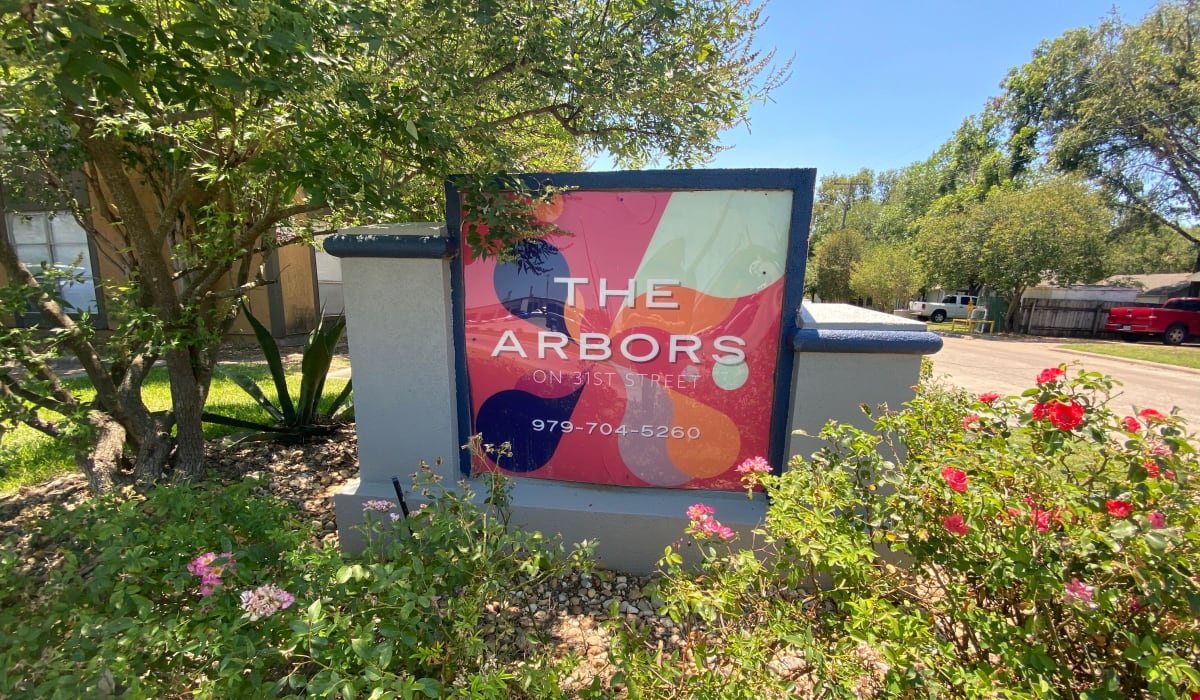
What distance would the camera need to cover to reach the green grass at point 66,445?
3.30 meters

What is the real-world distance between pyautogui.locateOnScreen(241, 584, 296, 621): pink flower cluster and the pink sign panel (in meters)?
1.46

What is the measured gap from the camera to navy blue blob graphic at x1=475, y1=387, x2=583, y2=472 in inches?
108

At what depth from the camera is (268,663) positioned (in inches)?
53.9

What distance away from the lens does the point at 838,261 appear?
3078 centimetres

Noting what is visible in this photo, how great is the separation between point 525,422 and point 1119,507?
2347 millimetres

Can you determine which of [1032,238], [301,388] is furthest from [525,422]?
[1032,238]

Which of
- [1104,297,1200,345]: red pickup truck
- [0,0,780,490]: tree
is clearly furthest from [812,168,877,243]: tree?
[0,0,780,490]: tree

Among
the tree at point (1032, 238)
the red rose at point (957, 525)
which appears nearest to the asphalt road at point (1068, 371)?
the tree at point (1032, 238)

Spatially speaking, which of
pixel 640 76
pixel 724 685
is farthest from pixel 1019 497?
pixel 640 76

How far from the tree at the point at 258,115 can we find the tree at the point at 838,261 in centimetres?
3016

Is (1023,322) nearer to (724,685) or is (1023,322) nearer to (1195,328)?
(1195,328)

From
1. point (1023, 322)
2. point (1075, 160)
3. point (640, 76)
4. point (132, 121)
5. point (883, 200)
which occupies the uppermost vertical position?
point (883, 200)

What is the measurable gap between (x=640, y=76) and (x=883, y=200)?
5239 centimetres

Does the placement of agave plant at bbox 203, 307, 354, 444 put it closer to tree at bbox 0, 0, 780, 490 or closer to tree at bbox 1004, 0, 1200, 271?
tree at bbox 0, 0, 780, 490
